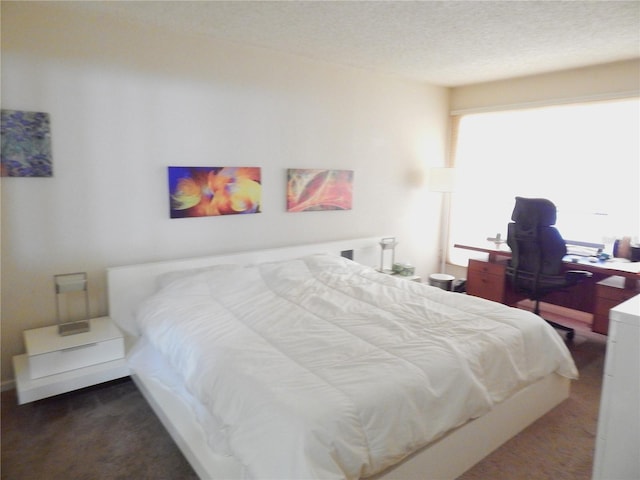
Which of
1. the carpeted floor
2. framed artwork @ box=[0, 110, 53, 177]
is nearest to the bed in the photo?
the carpeted floor

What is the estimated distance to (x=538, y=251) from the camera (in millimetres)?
3500

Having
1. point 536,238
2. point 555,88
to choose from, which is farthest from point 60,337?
point 555,88

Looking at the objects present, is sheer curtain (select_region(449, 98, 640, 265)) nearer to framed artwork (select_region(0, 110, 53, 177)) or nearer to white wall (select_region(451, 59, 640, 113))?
white wall (select_region(451, 59, 640, 113))

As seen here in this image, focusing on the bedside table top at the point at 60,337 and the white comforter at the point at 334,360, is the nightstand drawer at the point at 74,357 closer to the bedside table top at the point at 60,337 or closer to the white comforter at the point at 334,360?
the bedside table top at the point at 60,337

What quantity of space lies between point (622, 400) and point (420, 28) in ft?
8.24

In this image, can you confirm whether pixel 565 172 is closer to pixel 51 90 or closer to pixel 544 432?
pixel 544 432

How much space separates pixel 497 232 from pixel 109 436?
13.8ft

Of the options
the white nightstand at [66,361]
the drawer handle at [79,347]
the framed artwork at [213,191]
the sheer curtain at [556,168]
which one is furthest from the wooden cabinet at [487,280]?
the drawer handle at [79,347]

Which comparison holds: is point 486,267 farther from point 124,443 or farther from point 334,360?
point 124,443

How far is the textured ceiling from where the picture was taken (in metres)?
2.52

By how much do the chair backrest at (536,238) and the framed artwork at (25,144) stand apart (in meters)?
3.59

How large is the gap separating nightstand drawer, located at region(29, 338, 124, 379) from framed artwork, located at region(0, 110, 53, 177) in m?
1.12

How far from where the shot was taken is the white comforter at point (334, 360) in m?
1.49

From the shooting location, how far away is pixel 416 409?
1701mm
